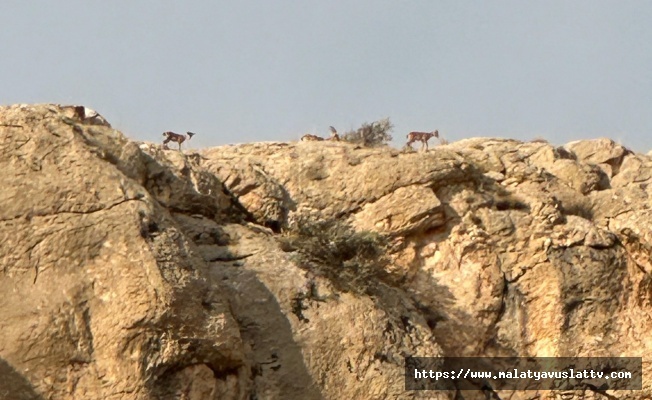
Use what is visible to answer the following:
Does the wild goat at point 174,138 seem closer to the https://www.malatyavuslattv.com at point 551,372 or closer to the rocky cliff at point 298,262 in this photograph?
the rocky cliff at point 298,262

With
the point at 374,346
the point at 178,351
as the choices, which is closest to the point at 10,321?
the point at 178,351


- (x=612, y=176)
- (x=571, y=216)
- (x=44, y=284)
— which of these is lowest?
(x=44, y=284)

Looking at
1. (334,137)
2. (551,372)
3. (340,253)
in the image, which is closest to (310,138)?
(334,137)

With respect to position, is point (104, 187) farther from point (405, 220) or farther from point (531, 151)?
point (531, 151)

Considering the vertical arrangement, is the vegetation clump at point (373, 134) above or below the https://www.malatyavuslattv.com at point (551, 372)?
above

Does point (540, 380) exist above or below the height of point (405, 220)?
below

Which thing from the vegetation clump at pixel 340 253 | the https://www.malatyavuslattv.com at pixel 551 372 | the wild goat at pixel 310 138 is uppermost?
the wild goat at pixel 310 138

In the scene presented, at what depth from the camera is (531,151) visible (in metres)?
18.4

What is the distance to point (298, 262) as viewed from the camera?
1323cm

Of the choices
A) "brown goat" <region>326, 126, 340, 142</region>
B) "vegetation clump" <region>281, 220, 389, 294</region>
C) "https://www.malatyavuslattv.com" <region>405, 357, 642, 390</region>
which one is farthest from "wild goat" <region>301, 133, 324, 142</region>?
"https://www.malatyavuslattv.com" <region>405, 357, 642, 390</region>

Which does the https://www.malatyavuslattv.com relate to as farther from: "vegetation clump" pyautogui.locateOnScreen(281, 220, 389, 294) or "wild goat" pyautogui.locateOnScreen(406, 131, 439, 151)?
"wild goat" pyautogui.locateOnScreen(406, 131, 439, 151)

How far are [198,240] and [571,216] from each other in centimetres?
695

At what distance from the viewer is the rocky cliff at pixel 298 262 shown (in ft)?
33.8

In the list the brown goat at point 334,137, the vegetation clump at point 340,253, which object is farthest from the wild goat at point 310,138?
the vegetation clump at point 340,253
